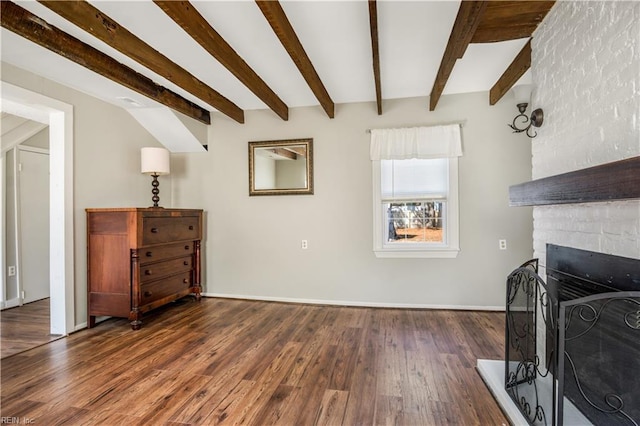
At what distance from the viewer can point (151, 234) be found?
116 inches

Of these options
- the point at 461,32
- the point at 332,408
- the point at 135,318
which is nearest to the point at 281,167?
the point at 135,318

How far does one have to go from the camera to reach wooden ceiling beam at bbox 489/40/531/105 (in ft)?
7.78

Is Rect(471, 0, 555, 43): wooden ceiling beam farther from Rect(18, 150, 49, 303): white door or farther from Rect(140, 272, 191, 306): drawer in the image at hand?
Rect(18, 150, 49, 303): white door

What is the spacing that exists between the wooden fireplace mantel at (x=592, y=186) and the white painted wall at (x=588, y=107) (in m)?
0.18

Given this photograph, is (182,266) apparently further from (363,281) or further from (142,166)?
(363,281)

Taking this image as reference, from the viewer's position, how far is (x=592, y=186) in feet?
4.09

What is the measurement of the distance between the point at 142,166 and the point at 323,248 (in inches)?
89.2

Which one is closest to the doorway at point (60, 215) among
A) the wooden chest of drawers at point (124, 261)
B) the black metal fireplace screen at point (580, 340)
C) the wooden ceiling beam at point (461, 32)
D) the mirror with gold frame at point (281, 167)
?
the wooden chest of drawers at point (124, 261)

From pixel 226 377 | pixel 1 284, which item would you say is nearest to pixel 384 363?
pixel 226 377

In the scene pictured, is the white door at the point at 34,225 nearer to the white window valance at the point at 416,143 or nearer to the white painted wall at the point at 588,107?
the white window valance at the point at 416,143

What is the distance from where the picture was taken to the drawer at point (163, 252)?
114 inches

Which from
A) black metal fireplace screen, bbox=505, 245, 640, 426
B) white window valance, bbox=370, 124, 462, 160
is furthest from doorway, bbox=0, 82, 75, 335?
black metal fireplace screen, bbox=505, 245, 640, 426

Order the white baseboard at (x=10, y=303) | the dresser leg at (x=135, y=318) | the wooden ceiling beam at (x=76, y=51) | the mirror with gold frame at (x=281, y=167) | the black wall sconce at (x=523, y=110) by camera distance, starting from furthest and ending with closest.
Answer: the mirror with gold frame at (x=281, y=167) < the white baseboard at (x=10, y=303) < the dresser leg at (x=135, y=318) < the black wall sconce at (x=523, y=110) < the wooden ceiling beam at (x=76, y=51)

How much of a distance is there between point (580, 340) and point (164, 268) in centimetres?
345
